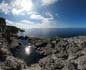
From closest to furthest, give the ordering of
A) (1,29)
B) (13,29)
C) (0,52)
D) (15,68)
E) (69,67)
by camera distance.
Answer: (69,67)
(15,68)
(0,52)
(1,29)
(13,29)

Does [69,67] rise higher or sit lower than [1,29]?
lower

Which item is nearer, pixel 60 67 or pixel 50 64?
pixel 60 67

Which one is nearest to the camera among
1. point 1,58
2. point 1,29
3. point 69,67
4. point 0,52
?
point 69,67

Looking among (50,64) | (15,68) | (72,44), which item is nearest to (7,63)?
(15,68)

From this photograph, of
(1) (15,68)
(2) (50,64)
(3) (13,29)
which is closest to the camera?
(1) (15,68)

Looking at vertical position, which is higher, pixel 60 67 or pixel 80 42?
pixel 80 42

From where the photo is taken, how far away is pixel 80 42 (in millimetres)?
69500

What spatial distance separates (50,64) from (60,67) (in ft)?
15.2

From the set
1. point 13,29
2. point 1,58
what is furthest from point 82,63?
point 13,29

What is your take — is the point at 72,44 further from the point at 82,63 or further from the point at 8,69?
the point at 8,69

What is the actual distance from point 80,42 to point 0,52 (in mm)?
31327

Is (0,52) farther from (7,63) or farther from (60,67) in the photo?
(60,67)

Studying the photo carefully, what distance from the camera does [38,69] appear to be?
175ft

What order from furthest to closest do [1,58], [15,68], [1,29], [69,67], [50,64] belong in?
[1,29] < [1,58] < [50,64] < [15,68] < [69,67]
